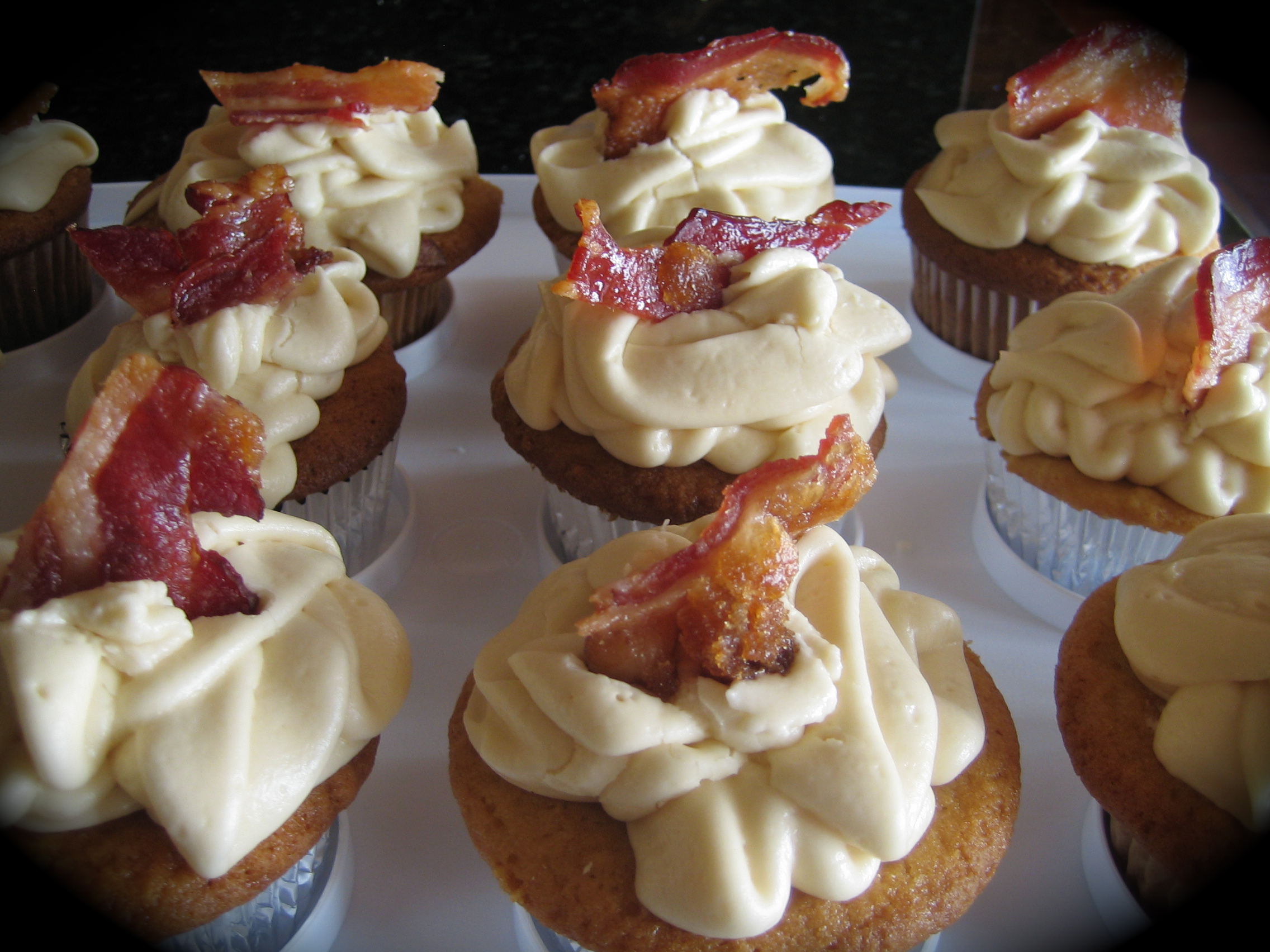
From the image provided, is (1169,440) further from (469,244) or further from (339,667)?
(469,244)

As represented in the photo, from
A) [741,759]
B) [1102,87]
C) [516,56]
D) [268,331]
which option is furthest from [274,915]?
[516,56]

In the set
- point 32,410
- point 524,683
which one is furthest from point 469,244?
point 524,683

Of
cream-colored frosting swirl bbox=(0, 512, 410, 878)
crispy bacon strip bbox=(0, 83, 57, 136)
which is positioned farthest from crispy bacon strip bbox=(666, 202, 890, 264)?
crispy bacon strip bbox=(0, 83, 57, 136)

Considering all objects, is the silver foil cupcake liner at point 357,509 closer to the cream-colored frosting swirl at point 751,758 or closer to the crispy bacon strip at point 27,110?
the cream-colored frosting swirl at point 751,758

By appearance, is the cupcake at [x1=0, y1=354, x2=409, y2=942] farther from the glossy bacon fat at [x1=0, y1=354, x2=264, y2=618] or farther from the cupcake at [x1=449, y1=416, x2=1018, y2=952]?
the cupcake at [x1=449, y1=416, x2=1018, y2=952]

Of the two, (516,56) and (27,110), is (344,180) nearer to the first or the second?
(27,110)

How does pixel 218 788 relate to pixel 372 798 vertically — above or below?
above
